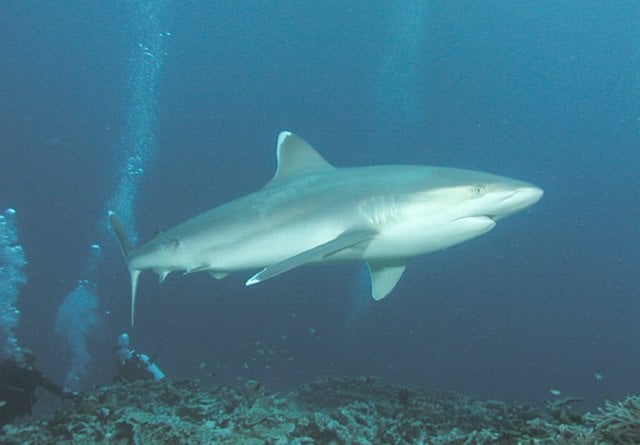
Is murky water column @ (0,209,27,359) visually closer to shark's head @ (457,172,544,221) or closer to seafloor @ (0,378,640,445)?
seafloor @ (0,378,640,445)

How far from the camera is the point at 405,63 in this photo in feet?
178

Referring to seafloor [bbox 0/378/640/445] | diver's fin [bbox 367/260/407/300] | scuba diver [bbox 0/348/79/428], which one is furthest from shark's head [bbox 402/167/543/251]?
scuba diver [bbox 0/348/79/428]

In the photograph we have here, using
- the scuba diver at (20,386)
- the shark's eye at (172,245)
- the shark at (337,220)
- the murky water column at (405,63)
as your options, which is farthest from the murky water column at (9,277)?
the murky water column at (405,63)

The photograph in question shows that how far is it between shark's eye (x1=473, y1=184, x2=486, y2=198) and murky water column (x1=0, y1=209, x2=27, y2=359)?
824 inches

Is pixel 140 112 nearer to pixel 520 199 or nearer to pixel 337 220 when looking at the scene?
pixel 337 220

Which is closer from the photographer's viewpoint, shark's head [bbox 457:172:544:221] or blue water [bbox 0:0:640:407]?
shark's head [bbox 457:172:544:221]

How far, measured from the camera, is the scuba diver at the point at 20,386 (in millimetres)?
7332

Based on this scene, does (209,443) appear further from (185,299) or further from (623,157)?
(623,157)

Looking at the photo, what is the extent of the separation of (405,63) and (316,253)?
53889mm

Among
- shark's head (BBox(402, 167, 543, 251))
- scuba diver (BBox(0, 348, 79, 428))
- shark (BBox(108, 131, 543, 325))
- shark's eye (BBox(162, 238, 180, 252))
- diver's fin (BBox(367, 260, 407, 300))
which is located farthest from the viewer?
scuba diver (BBox(0, 348, 79, 428))

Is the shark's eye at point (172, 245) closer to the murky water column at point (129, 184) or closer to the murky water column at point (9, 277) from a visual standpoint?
the murky water column at point (9, 277)

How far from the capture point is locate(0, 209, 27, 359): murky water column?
27.7 m

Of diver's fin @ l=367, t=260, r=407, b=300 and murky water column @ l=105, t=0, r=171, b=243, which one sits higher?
murky water column @ l=105, t=0, r=171, b=243

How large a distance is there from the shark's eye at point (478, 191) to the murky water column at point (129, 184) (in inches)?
1225
